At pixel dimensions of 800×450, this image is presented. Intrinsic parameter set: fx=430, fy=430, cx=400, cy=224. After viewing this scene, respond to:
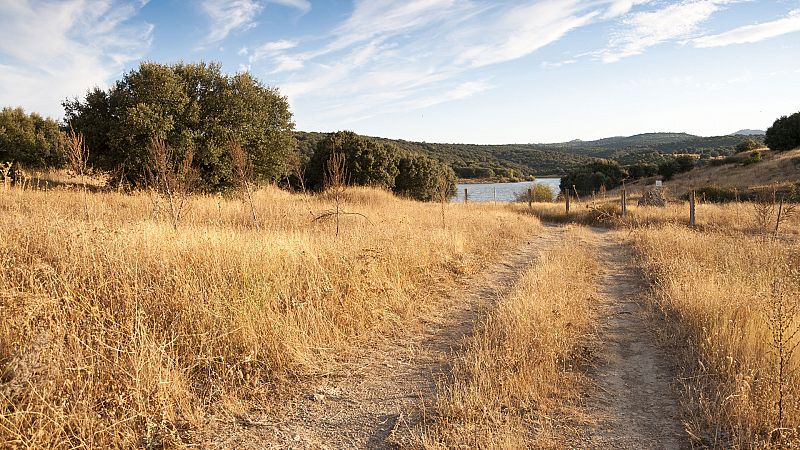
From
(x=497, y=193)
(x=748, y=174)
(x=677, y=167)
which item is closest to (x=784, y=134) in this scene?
(x=677, y=167)

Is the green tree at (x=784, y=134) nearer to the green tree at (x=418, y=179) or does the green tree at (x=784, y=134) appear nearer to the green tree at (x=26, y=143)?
the green tree at (x=418, y=179)

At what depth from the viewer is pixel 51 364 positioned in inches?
117

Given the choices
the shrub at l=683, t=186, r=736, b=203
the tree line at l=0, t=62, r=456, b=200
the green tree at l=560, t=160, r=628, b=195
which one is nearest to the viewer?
the tree line at l=0, t=62, r=456, b=200

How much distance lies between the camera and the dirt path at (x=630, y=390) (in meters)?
3.07

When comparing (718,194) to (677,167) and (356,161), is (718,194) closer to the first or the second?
(677,167)

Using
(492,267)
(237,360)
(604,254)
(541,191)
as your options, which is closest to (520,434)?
(237,360)

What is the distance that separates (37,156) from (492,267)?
26.2 metres

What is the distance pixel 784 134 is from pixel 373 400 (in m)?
58.5

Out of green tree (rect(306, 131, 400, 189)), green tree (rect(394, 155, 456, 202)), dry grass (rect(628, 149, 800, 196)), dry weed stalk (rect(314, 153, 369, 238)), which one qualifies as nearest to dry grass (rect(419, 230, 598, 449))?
dry weed stalk (rect(314, 153, 369, 238))

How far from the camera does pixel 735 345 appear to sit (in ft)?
13.4

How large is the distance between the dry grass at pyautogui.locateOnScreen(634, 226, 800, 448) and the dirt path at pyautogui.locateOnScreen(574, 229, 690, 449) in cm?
18

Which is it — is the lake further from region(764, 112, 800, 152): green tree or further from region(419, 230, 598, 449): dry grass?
region(764, 112, 800, 152): green tree

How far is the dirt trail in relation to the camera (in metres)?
3.06

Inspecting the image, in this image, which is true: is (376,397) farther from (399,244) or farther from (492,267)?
(492,267)
